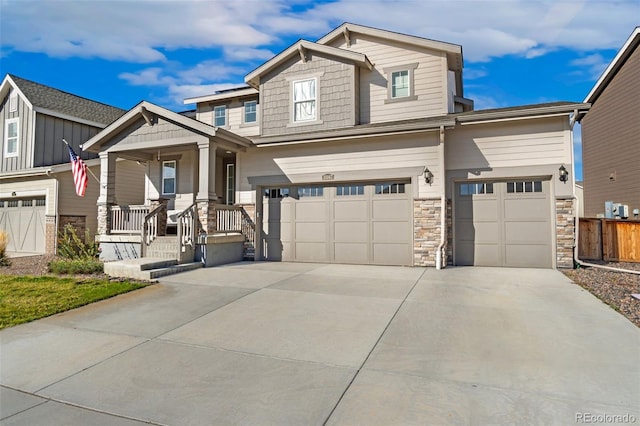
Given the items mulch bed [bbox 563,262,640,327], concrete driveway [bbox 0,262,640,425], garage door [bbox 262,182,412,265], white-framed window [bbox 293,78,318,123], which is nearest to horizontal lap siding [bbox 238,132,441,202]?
garage door [bbox 262,182,412,265]

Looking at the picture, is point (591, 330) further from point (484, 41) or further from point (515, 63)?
point (515, 63)

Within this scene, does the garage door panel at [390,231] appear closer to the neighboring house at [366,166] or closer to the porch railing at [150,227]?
→ the neighboring house at [366,166]

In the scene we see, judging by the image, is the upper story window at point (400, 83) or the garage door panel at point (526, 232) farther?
the upper story window at point (400, 83)

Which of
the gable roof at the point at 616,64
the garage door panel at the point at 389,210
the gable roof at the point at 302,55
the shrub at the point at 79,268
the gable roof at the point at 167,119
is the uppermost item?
the gable roof at the point at 616,64

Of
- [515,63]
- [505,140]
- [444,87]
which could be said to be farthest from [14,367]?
[515,63]

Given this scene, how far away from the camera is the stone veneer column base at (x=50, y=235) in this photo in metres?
13.4

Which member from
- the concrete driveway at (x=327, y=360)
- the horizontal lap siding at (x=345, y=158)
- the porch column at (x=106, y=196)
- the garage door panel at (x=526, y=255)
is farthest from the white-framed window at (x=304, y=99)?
the garage door panel at (x=526, y=255)

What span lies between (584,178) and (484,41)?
12835mm

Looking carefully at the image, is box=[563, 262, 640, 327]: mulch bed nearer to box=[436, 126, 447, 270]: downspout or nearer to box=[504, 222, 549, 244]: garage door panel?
box=[504, 222, 549, 244]: garage door panel

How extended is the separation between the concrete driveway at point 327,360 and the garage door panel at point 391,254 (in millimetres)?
3422

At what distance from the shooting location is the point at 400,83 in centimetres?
1163

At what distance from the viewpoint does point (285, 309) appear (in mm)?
5691

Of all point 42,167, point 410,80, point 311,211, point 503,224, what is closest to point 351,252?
point 311,211

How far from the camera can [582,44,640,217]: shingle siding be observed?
1417 cm
